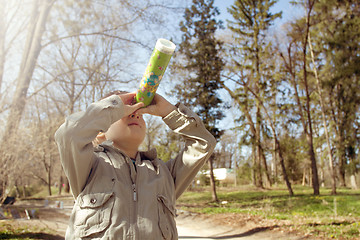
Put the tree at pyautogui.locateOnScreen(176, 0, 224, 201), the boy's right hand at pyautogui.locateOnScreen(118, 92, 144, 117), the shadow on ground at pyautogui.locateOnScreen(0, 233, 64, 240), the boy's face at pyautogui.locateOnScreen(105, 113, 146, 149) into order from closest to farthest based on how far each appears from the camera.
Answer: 1. the boy's right hand at pyautogui.locateOnScreen(118, 92, 144, 117)
2. the boy's face at pyautogui.locateOnScreen(105, 113, 146, 149)
3. the shadow on ground at pyautogui.locateOnScreen(0, 233, 64, 240)
4. the tree at pyautogui.locateOnScreen(176, 0, 224, 201)

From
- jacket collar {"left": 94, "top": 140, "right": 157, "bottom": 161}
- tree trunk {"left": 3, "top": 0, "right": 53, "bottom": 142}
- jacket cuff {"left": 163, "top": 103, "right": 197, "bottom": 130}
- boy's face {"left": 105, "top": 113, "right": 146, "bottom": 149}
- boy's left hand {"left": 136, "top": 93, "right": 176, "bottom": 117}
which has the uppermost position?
tree trunk {"left": 3, "top": 0, "right": 53, "bottom": 142}

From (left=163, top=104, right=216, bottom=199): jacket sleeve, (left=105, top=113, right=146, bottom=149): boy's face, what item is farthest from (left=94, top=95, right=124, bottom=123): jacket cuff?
(left=163, top=104, right=216, bottom=199): jacket sleeve

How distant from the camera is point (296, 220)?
25.9 ft

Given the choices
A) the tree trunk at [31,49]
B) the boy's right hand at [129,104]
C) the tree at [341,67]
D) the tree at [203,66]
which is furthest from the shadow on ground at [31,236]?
the tree at [341,67]

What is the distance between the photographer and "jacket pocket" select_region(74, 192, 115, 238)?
4.92 feet

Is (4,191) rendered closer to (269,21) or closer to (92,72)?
(92,72)

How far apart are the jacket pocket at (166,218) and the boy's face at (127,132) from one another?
39 centimetres

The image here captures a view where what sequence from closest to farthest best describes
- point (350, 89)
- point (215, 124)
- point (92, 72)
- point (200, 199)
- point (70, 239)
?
point (70, 239) < point (92, 72) < point (215, 124) < point (200, 199) < point (350, 89)

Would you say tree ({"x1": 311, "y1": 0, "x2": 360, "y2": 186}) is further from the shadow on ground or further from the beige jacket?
the beige jacket

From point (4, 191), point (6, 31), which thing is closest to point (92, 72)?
point (6, 31)

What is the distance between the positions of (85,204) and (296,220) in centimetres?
751

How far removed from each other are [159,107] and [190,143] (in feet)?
0.99

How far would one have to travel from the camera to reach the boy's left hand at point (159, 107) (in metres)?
1.93

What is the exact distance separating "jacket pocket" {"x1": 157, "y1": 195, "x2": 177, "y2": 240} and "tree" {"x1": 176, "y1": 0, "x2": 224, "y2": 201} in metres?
12.9
